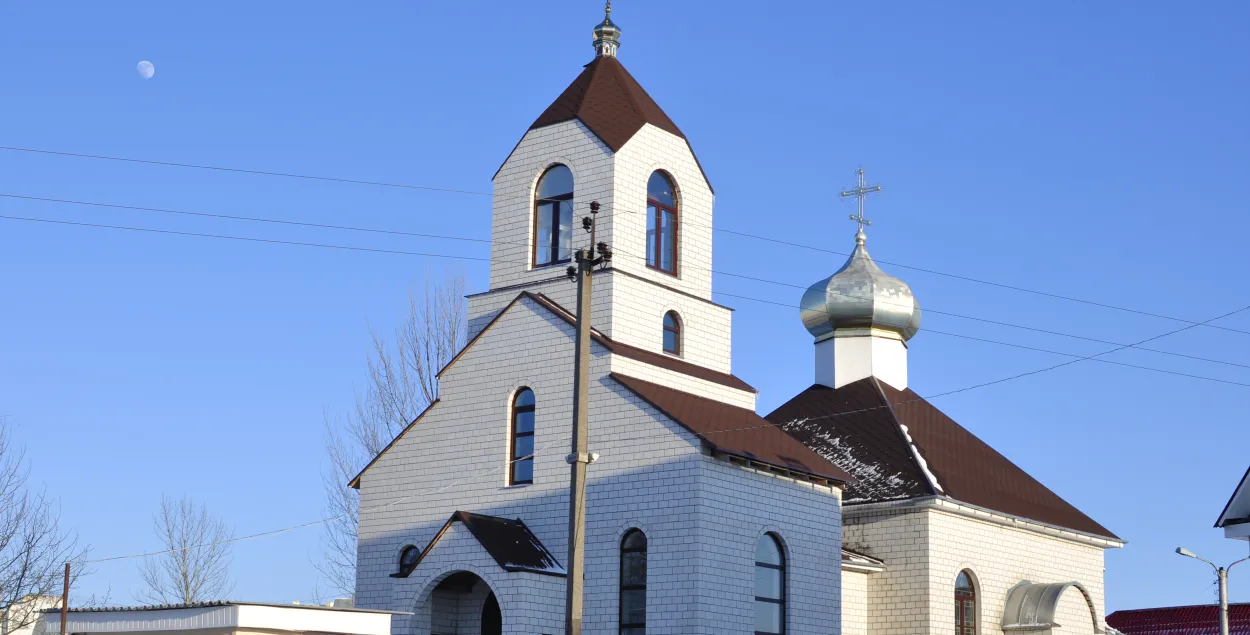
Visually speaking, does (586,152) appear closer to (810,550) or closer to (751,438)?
(751,438)

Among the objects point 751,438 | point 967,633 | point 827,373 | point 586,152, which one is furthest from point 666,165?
point 967,633

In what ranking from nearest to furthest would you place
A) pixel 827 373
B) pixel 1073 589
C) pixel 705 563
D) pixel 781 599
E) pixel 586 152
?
1. pixel 705 563
2. pixel 781 599
3. pixel 586 152
4. pixel 1073 589
5. pixel 827 373

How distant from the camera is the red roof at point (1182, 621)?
126 feet

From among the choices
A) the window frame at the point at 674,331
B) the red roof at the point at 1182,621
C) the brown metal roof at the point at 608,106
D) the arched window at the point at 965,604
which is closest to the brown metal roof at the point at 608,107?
the brown metal roof at the point at 608,106

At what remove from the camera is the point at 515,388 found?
24453 mm

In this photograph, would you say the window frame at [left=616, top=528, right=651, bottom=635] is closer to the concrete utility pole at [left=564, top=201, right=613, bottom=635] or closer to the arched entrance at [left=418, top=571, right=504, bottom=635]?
the arched entrance at [left=418, top=571, right=504, bottom=635]

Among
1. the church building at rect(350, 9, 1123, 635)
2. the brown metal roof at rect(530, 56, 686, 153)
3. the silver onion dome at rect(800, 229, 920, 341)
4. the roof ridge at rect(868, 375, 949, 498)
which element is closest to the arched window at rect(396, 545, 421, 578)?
the church building at rect(350, 9, 1123, 635)

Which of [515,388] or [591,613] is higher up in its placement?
[515,388]

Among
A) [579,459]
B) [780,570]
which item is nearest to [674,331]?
[780,570]

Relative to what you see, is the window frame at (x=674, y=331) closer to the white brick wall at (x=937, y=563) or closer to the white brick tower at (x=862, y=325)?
the white brick wall at (x=937, y=563)

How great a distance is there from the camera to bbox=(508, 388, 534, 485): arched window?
952 inches

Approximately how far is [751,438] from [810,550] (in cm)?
202

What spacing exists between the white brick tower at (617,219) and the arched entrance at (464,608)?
4.25 meters

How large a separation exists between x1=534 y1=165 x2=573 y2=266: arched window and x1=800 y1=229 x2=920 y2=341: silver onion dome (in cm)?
769
